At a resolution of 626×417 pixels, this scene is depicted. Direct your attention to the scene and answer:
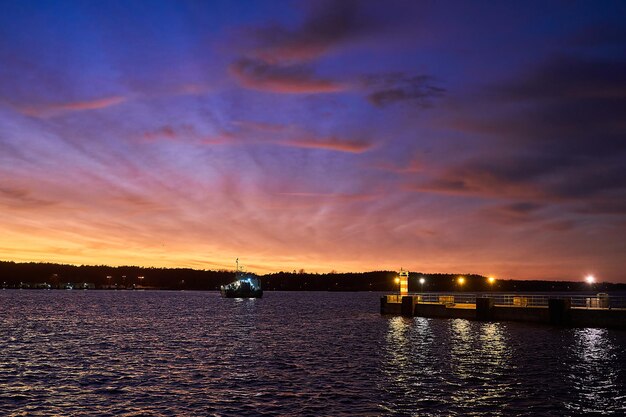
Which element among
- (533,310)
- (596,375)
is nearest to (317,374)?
(596,375)

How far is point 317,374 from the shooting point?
4122cm

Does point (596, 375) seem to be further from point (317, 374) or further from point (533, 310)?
point (533, 310)

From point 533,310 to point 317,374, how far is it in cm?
4717

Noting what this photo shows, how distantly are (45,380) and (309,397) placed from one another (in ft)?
59.7

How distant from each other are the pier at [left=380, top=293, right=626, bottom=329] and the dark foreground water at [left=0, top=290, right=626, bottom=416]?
1.78 metres

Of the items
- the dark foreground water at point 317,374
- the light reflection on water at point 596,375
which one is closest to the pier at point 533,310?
the dark foreground water at point 317,374

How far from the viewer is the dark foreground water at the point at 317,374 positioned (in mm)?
31047

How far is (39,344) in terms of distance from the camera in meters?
61.8

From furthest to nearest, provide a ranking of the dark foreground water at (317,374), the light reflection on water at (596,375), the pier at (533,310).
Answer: the pier at (533,310), the light reflection on water at (596,375), the dark foreground water at (317,374)

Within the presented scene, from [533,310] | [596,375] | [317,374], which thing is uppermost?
[533,310]

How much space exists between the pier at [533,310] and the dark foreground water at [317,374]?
5.84ft

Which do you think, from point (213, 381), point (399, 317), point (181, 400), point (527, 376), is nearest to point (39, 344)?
point (213, 381)

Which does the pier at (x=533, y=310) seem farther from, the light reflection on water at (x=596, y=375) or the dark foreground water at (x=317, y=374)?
the light reflection on water at (x=596, y=375)

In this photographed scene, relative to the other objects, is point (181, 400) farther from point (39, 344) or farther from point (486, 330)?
point (486, 330)
